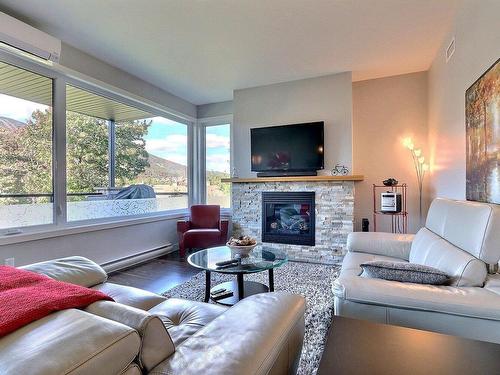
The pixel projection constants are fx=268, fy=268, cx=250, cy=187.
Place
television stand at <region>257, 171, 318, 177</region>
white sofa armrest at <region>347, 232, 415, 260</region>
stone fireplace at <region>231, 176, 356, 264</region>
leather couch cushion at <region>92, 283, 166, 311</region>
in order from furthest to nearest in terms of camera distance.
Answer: television stand at <region>257, 171, 318, 177</region>
stone fireplace at <region>231, 176, 356, 264</region>
white sofa armrest at <region>347, 232, 415, 260</region>
leather couch cushion at <region>92, 283, 166, 311</region>

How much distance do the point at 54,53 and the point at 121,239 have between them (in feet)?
7.27

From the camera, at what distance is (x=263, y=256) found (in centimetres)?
247

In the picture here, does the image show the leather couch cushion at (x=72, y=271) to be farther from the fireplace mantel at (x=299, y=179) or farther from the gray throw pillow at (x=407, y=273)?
the fireplace mantel at (x=299, y=179)

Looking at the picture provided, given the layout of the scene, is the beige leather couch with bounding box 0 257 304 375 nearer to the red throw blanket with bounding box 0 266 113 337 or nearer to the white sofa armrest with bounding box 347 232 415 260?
the red throw blanket with bounding box 0 266 113 337

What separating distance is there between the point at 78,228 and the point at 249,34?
283 centimetres

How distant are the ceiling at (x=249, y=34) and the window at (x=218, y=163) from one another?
1.34 meters

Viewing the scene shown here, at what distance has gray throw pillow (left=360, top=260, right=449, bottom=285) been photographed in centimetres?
134

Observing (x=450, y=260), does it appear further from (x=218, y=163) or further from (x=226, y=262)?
(x=218, y=163)

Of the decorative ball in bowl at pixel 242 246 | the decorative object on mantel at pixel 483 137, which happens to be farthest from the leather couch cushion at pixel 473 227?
the decorative ball in bowl at pixel 242 246

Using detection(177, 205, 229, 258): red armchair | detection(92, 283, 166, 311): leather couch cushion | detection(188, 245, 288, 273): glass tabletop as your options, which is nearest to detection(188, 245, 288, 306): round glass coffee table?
detection(188, 245, 288, 273): glass tabletop

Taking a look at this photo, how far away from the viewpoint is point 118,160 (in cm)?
371

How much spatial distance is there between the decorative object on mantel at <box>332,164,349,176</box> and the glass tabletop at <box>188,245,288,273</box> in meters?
1.71

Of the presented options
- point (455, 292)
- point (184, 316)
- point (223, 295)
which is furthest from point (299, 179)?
point (184, 316)

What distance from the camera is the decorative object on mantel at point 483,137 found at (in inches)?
64.7
